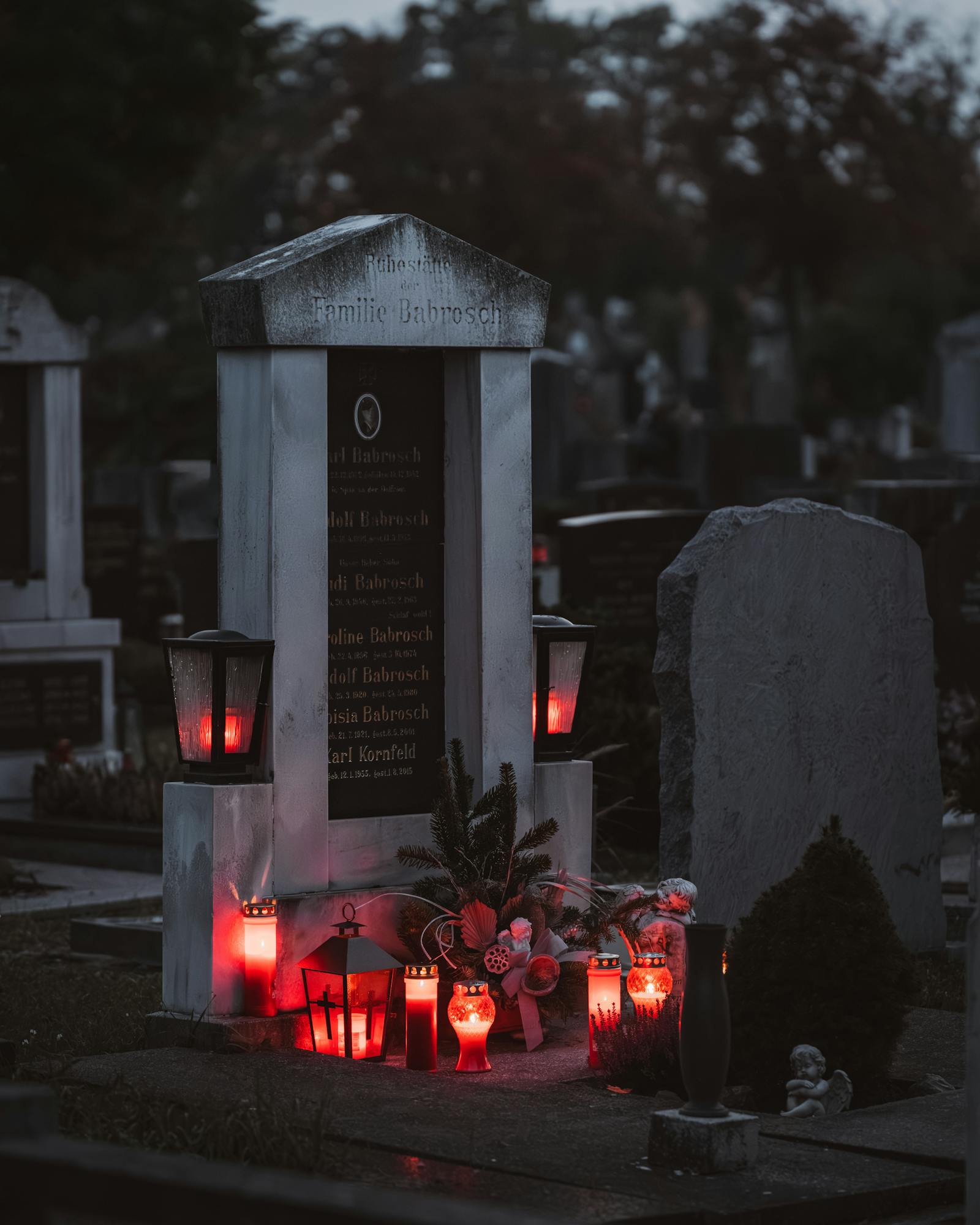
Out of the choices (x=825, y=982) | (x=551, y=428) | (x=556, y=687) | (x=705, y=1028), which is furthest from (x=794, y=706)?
(x=551, y=428)

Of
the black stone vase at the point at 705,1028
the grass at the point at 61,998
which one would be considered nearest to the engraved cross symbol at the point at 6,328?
the grass at the point at 61,998

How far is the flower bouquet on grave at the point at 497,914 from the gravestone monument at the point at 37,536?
7.77 meters

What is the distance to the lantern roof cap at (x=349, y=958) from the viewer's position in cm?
806

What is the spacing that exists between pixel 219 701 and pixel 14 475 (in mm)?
8124

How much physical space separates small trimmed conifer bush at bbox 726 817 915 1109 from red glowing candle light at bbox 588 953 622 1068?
1.47ft

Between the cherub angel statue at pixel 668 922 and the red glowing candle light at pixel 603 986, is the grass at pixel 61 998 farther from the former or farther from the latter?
the cherub angel statue at pixel 668 922

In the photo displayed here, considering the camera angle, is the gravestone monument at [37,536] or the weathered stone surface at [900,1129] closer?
the weathered stone surface at [900,1129]

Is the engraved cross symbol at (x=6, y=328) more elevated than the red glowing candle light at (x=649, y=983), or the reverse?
the engraved cross symbol at (x=6, y=328)

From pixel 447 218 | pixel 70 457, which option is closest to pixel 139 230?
pixel 70 457

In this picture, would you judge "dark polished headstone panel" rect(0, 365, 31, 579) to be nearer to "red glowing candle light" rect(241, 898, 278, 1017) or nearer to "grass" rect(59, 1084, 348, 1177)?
"red glowing candle light" rect(241, 898, 278, 1017)

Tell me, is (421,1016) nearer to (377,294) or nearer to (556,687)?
(556,687)

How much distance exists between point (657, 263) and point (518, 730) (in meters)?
68.5

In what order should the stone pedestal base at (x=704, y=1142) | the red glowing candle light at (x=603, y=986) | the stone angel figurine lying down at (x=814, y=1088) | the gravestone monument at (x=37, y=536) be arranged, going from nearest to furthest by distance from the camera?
the stone pedestal base at (x=704, y=1142) → the stone angel figurine lying down at (x=814, y=1088) → the red glowing candle light at (x=603, y=986) → the gravestone monument at (x=37, y=536)

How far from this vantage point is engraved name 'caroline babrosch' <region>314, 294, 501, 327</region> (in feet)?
28.0
